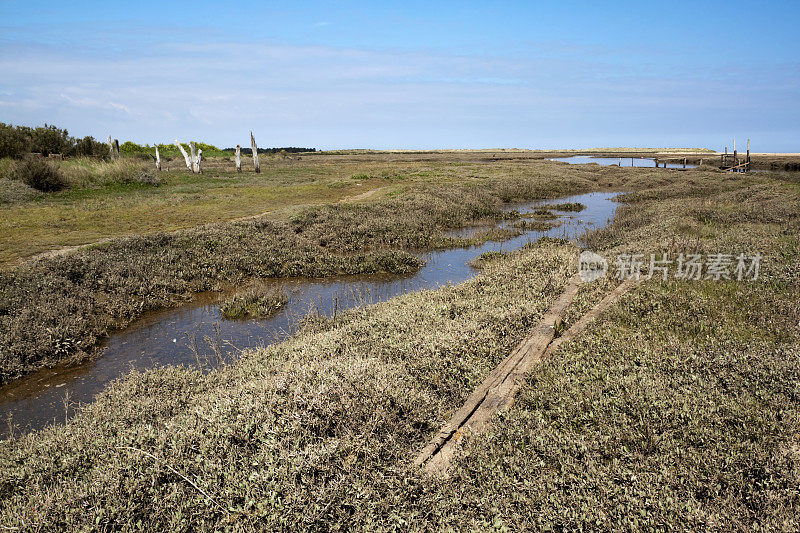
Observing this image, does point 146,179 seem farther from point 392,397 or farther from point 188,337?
point 392,397

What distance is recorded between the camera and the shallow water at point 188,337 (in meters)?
7.53

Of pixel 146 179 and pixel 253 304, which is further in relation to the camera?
pixel 146 179

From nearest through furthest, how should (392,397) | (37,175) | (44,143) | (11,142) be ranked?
(392,397), (37,175), (11,142), (44,143)

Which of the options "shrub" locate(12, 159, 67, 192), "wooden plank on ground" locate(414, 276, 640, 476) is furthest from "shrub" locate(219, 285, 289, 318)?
"shrub" locate(12, 159, 67, 192)

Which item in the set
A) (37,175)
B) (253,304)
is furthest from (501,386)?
(37,175)

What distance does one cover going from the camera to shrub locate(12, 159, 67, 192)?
26625 millimetres

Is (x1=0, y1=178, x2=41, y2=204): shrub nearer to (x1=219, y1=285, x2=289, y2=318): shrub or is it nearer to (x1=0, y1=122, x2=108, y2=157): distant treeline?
(x1=0, y1=122, x2=108, y2=157): distant treeline

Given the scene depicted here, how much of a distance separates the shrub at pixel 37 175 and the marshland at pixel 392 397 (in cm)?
1593

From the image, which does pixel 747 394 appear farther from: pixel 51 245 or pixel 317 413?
pixel 51 245

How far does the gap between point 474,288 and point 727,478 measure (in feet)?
22.2

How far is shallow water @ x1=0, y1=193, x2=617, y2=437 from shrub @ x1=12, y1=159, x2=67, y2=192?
75.0ft

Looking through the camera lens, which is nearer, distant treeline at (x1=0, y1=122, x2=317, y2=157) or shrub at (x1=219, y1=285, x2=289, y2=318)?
shrub at (x1=219, y1=285, x2=289, y2=318)

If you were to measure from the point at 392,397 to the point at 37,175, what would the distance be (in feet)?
106

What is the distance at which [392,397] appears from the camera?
5176mm
